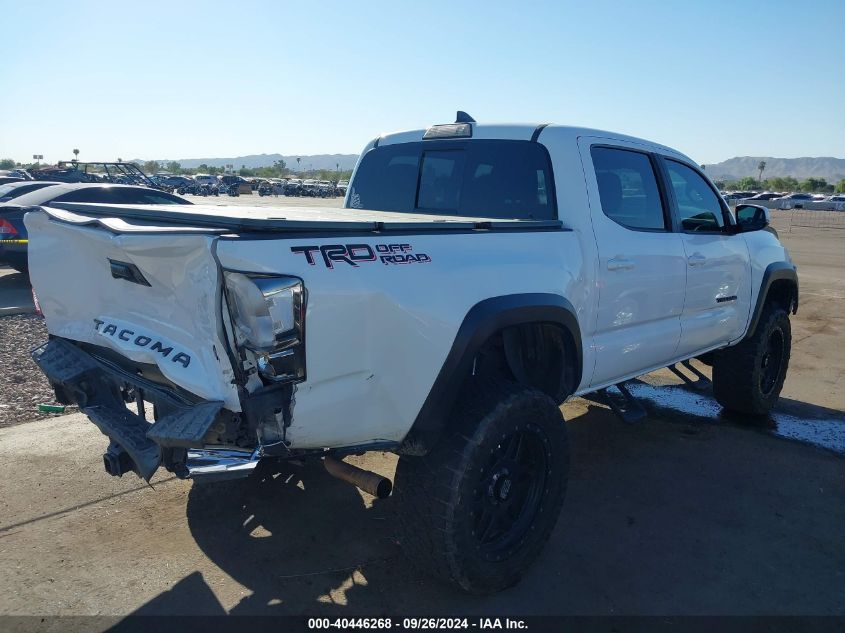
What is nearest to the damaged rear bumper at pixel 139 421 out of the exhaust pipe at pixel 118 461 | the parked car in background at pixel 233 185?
the exhaust pipe at pixel 118 461

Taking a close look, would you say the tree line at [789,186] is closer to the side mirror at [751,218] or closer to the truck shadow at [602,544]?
the side mirror at [751,218]

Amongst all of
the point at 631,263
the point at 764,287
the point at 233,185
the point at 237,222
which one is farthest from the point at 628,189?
the point at 233,185

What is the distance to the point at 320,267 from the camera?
7.69ft

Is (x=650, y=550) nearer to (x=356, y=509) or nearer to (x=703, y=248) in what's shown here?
(x=356, y=509)

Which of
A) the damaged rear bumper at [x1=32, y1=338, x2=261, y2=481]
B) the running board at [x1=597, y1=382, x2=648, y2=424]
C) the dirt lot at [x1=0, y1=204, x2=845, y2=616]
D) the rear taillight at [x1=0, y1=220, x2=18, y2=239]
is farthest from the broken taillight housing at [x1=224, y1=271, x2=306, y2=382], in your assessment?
the rear taillight at [x1=0, y1=220, x2=18, y2=239]

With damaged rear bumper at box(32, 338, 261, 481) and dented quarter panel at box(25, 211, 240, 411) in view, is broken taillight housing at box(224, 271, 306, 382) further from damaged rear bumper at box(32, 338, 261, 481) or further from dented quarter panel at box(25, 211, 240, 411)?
damaged rear bumper at box(32, 338, 261, 481)

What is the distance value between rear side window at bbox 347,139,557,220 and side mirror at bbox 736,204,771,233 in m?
1.95

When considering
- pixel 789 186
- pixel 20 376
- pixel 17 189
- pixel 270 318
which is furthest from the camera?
pixel 789 186

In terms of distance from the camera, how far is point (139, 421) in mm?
2828

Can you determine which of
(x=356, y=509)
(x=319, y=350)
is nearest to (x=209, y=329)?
(x=319, y=350)

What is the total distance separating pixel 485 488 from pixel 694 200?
2829 mm

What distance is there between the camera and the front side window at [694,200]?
452 cm

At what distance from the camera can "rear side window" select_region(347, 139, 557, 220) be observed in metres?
3.83

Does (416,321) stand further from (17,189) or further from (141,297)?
(17,189)
